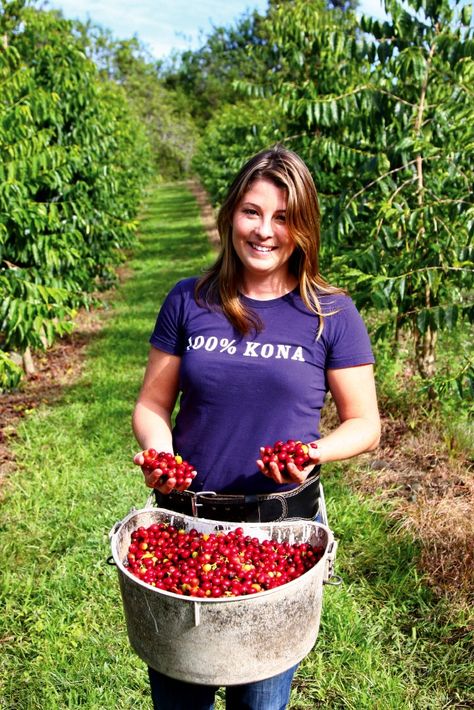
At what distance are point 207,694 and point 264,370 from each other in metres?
0.97

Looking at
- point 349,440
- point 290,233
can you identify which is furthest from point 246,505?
point 290,233

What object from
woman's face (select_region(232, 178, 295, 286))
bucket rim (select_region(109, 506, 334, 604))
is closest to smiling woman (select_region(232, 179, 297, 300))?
woman's face (select_region(232, 178, 295, 286))

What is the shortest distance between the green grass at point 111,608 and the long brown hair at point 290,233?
1913mm

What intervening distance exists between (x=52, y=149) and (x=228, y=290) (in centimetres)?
519

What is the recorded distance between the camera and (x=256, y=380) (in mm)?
1895

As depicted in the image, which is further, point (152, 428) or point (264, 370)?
point (152, 428)

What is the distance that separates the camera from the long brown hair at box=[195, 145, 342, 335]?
6.24ft

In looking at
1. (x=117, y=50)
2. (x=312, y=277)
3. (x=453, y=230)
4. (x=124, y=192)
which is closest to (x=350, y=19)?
(x=453, y=230)

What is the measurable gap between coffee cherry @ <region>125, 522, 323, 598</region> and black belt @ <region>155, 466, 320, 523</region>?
0.10 m

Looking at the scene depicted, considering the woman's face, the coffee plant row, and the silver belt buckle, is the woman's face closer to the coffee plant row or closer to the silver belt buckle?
the silver belt buckle

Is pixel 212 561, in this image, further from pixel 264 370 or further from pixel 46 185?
pixel 46 185

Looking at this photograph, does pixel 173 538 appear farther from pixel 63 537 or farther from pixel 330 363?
pixel 63 537

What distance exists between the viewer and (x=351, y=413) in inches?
78.0

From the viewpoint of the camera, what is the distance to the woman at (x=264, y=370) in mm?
1897
